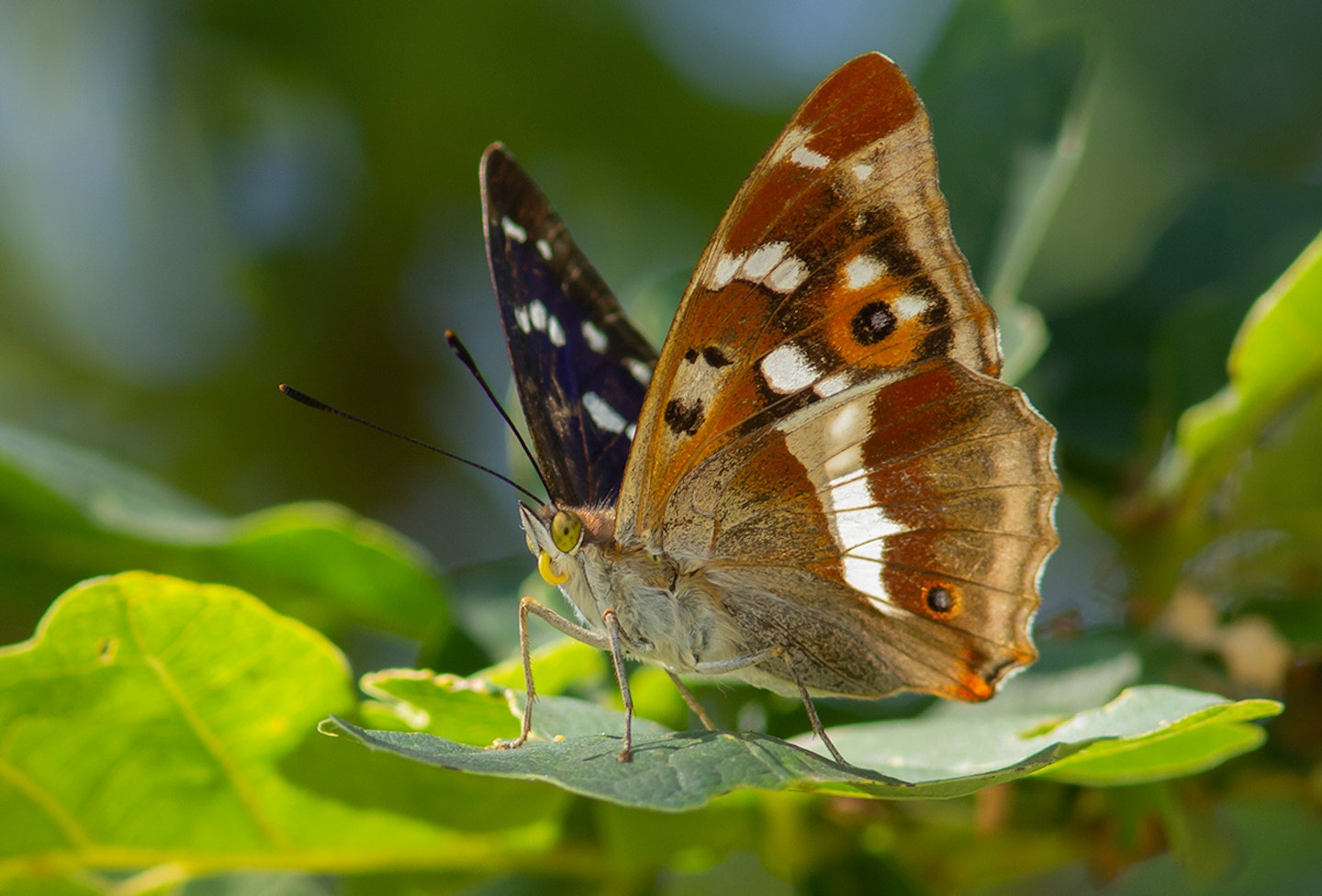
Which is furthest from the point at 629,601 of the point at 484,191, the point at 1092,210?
the point at 1092,210

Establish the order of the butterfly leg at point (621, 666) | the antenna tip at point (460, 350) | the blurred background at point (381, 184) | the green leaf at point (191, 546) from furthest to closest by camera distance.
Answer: the blurred background at point (381, 184) < the green leaf at point (191, 546) < the antenna tip at point (460, 350) < the butterfly leg at point (621, 666)

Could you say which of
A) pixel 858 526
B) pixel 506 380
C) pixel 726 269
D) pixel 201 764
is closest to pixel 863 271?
pixel 726 269

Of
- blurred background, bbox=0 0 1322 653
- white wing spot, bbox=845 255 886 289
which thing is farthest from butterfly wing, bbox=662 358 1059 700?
blurred background, bbox=0 0 1322 653

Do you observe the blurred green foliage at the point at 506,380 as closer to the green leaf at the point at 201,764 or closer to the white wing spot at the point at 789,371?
the green leaf at the point at 201,764

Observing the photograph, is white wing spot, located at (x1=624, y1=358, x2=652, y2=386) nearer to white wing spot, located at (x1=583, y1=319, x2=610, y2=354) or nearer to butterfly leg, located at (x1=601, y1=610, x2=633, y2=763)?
white wing spot, located at (x1=583, y1=319, x2=610, y2=354)

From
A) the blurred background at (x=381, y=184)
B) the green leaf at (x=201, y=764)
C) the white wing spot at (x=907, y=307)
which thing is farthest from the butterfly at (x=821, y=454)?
the blurred background at (x=381, y=184)

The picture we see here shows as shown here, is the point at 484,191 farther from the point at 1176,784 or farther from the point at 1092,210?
the point at 1092,210
